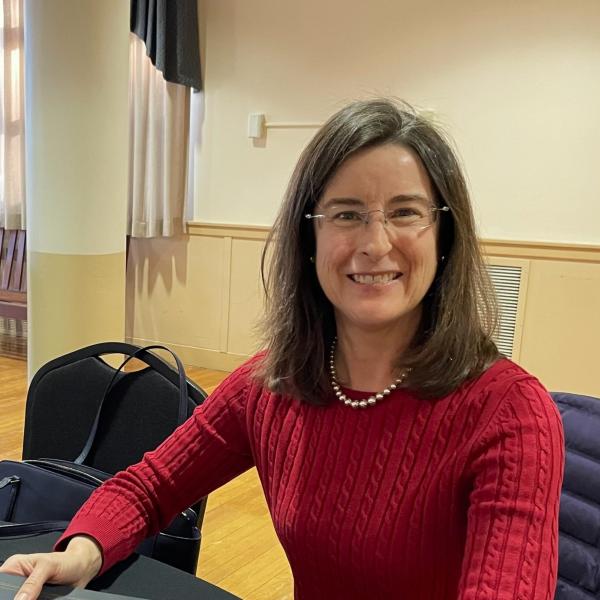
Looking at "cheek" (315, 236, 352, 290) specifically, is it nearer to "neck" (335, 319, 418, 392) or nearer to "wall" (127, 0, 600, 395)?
"neck" (335, 319, 418, 392)

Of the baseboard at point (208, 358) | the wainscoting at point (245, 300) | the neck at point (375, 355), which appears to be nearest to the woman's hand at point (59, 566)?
the neck at point (375, 355)

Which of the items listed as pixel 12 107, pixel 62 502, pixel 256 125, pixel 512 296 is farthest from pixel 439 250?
pixel 12 107

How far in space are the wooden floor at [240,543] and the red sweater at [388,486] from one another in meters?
1.02

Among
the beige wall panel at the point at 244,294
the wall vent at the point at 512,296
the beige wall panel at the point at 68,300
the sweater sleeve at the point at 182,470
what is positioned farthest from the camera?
the beige wall panel at the point at 244,294

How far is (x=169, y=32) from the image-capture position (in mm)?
3822

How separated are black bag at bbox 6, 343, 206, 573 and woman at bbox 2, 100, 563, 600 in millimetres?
89

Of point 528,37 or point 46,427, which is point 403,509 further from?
point 528,37

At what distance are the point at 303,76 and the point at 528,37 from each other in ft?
4.28

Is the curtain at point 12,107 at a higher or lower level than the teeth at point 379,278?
higher

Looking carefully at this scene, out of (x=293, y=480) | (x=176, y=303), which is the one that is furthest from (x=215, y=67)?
(x=293, y=480)

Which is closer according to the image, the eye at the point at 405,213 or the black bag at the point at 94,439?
the eye at the point at 405,213

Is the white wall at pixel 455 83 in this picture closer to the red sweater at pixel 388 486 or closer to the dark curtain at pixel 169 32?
the dark curtain at pixel 169 32

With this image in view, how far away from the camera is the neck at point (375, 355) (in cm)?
88

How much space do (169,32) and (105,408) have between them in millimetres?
3266
